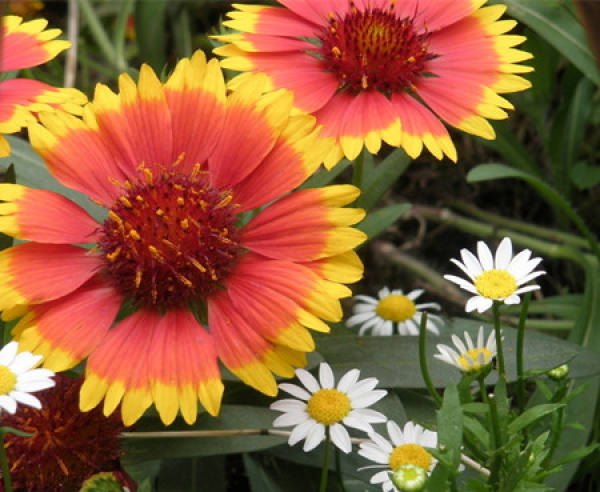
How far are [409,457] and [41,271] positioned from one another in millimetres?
445

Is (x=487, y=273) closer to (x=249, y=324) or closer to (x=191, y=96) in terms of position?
(x=249, y=324)

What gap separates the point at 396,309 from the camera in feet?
4.16

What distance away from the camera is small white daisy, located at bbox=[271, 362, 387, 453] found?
35.8 inches

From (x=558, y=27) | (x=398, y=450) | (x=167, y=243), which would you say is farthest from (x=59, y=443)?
(x=558, y=27)

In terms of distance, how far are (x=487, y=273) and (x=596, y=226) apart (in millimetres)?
1025

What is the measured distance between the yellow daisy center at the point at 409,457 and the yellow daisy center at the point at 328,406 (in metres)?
0.07

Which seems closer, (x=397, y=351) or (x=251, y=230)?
(x=251, y=230)

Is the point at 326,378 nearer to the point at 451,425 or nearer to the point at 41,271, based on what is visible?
the point at 451,425

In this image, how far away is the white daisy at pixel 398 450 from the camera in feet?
2.91

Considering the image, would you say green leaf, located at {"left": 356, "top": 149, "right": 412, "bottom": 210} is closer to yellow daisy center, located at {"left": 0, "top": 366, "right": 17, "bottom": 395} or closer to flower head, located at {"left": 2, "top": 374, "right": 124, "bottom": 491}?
flower head, located at {"left": 2, "top": 374, "right": 124, "bottom": 491}

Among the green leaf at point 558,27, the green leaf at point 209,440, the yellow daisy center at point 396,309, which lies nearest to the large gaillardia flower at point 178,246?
the green leaf at point 209,440

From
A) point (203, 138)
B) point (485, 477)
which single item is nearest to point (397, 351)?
point (485, 477)

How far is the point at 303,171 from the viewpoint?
1.00 meters

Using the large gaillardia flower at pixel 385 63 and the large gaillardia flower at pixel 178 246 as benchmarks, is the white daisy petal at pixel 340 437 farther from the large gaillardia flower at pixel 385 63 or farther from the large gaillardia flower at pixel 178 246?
the large gaillardia flower at pixel 385 63
